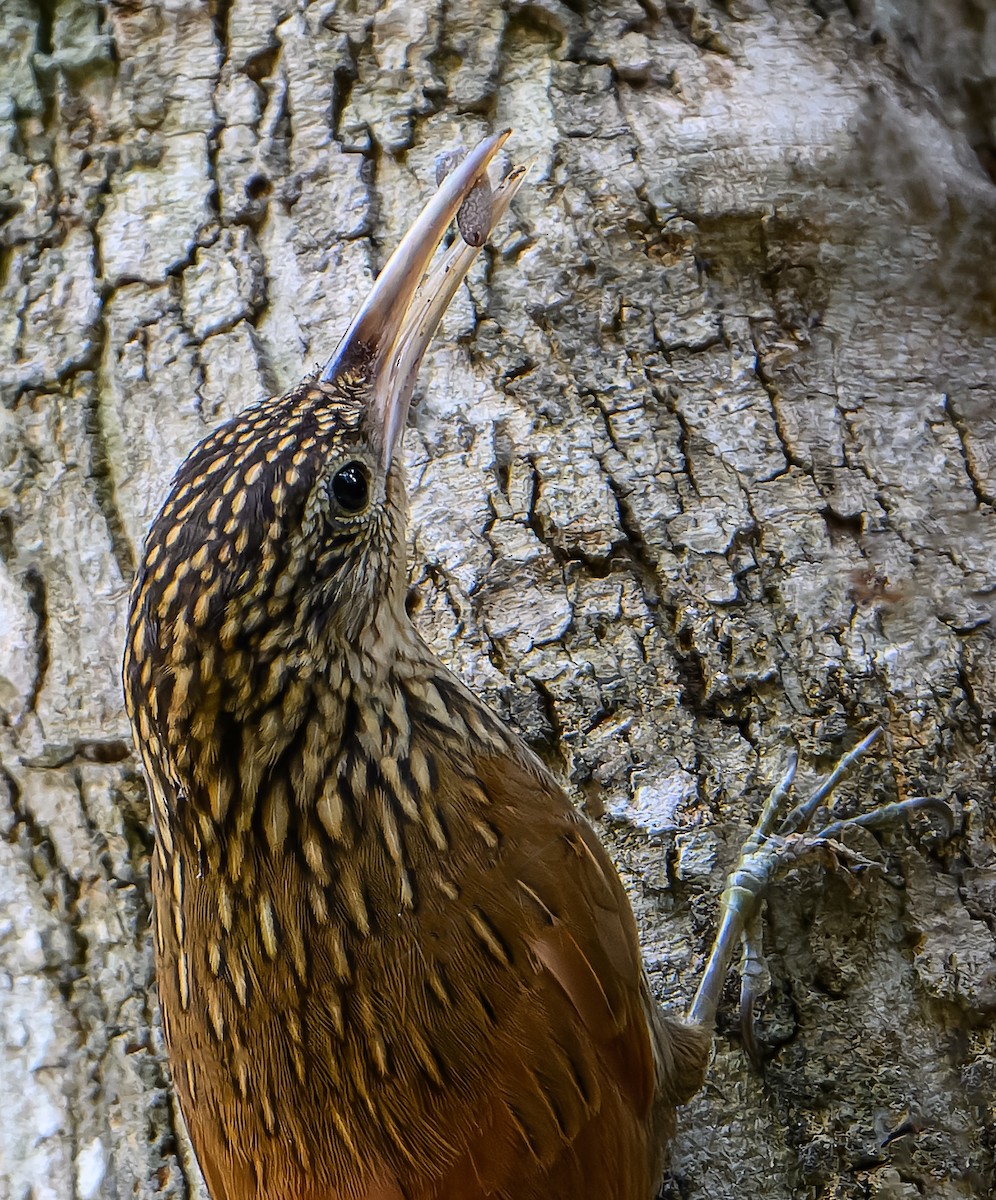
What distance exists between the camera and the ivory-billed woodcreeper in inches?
70.8

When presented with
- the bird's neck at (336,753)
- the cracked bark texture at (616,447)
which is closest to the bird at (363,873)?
the bird's neck at (336,753)

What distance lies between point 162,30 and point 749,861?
90.3 inches

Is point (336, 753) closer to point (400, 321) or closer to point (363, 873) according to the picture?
point (363, 873)

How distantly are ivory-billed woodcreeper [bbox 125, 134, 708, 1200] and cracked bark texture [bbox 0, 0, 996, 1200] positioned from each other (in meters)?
0.21

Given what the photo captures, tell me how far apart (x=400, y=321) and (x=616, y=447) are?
0.50m

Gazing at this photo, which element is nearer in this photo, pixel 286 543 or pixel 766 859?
pixel 286 543

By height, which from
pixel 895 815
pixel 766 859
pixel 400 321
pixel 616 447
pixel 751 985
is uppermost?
pixel 400 321

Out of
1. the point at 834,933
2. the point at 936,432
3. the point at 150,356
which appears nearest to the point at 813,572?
the point at 936,432

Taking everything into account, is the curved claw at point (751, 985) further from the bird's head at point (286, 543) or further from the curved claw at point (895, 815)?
the bird's head at point (286, 543)

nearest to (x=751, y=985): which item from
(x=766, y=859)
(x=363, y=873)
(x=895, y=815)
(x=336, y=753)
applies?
(x=766, y=859)

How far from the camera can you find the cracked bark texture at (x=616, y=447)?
6.72ft

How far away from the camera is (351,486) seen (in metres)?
1.92

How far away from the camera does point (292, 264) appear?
2590mm

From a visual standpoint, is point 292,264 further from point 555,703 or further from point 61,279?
point 555,703
